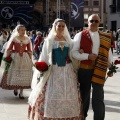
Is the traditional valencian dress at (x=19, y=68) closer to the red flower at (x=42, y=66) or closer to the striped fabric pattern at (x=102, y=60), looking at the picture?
the red flower at (x=42, y=66)

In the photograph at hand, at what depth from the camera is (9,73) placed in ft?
28.3

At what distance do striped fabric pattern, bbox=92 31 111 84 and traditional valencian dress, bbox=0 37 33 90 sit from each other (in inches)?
124

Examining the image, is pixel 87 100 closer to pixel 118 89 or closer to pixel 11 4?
pixel 118 89

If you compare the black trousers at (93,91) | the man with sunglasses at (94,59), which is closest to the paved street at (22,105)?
the black trousers at (93,91)

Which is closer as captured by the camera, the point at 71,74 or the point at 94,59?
the point at 94,59

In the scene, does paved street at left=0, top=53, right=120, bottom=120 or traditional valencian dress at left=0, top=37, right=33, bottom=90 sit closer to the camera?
paved street at left=0, top=53, right=120, bottom=120

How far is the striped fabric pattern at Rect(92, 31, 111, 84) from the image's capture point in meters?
5.54

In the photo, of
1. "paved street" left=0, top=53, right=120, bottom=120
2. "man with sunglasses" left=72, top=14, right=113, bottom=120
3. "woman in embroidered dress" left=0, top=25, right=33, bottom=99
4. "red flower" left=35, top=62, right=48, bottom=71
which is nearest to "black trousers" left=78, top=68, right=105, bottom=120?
"man with sunglasses" left=72, top=14, right=113, bottom=120

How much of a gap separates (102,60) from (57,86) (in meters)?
0.65

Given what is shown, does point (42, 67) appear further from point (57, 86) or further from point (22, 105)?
point (22, 105)

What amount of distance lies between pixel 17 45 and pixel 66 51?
2915 millimetres

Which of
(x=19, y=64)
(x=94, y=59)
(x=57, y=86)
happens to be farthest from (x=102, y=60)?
(x=19, y=64)

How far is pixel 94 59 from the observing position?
550 centimetres

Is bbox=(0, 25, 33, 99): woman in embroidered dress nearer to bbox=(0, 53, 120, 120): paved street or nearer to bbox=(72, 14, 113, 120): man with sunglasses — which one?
bbox=(0, 53, 120, 120): paved street
